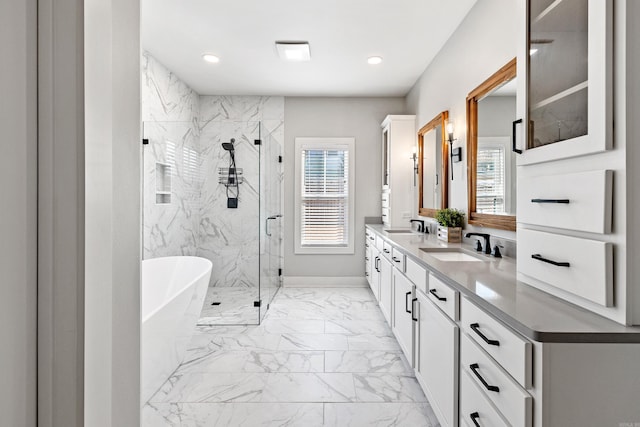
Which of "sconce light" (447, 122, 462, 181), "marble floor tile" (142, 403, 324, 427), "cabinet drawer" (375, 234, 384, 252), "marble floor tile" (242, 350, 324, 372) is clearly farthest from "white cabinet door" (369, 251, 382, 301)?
"marble floor tile" (142, 403, 324, 427)

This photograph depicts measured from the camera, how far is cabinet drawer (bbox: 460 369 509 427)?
1179 millimetres

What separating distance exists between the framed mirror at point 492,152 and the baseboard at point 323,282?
2622mm

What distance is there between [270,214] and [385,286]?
66.2 inches

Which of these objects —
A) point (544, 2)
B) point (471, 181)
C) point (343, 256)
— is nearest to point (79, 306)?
point (544, 2)

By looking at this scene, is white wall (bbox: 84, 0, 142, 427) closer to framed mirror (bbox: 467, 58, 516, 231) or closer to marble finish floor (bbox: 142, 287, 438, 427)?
marble finish floor (bbox: 142, 287, 438, 427)

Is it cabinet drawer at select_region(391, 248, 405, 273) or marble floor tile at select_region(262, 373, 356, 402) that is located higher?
cabinet drawer at select_region(391, 248, 405, 273)

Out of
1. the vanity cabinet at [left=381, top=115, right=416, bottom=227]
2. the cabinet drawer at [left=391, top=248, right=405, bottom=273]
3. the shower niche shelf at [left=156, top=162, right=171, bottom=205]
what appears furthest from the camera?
the vanity cabinet at [left=381, top=115, right=416, bottom=227]

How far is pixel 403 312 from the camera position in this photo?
102 inches

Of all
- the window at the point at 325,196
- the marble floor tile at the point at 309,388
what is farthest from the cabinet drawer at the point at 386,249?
the window at the point at 325,196

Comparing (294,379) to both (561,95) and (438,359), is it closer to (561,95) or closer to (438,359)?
(438,359)

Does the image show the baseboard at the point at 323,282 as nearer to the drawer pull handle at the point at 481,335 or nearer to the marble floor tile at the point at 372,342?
the marble floor tile at the point at 372,342

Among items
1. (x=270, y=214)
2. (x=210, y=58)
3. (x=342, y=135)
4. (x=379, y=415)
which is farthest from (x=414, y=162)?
(x=379, y=415)

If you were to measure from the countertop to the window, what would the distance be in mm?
3282
